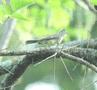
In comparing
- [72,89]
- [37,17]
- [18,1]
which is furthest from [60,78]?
[18,1]

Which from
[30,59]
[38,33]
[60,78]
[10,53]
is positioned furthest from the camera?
[60,78]

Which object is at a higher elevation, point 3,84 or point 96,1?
point 96,1

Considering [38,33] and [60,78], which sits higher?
[38,33]

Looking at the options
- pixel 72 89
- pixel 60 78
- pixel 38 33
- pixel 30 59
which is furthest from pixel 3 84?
pixel 60 78

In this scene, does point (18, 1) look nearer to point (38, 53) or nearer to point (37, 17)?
point (38, 53)

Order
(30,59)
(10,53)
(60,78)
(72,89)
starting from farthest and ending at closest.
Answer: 1. (60,78)
2. (72,89)
3. (30,59)
4. (10,53)

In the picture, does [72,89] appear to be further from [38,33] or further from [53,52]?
[38,33]

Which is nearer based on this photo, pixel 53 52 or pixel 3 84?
pixel 53 52

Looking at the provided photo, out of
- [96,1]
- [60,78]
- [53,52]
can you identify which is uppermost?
[96,1]

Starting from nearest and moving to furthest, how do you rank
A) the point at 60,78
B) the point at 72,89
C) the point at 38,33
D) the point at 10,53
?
the point at 10,53 → the point at 72,89 → the point at 38,33 → the point at 60,78
